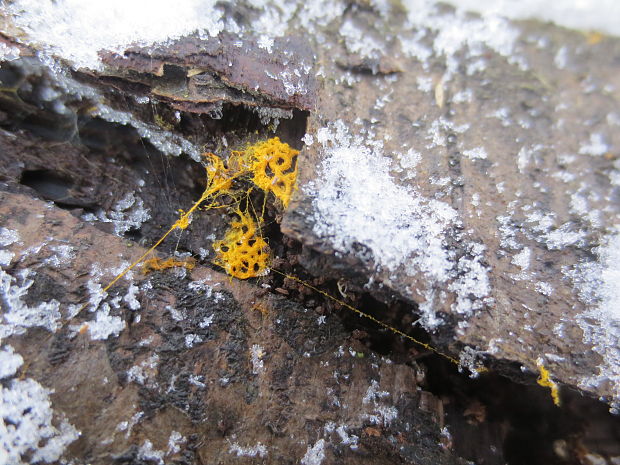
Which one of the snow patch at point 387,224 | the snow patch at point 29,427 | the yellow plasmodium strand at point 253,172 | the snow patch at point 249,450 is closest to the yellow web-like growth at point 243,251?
the yellow plasmodium strand at point 253,172

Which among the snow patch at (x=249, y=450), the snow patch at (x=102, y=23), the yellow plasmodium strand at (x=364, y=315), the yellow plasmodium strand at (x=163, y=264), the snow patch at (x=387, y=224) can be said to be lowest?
the snow patch at (x=249, y=450)

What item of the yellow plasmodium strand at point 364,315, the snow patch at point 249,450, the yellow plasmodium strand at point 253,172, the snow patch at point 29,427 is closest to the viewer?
the snow patch at point 29,427

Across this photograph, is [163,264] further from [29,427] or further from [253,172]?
[29,427]

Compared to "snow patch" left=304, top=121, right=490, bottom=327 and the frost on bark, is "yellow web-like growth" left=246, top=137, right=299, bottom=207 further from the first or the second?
"snow patch" left=304, top=121, right=490, bottom=327

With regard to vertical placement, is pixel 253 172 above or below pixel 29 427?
above

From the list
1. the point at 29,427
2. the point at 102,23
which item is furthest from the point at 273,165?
the point at 29,427

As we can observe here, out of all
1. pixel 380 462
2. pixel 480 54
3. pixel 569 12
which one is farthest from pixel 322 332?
pixel 569 12

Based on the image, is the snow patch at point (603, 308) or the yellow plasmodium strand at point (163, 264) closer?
the snow patch at point (603, 308)

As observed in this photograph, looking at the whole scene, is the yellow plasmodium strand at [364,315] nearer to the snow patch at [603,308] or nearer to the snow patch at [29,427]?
the snow patch at [603,308]

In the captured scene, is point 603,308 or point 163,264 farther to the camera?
point 163,264

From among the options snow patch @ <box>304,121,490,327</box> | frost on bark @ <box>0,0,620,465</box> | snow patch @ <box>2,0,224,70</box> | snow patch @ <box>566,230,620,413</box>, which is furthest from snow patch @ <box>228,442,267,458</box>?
snow patch @ <box>2,0,224,70</box>
